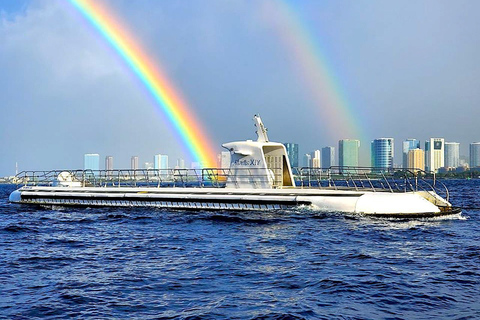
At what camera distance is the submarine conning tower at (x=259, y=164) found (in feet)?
98.7

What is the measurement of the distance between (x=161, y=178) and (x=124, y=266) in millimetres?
22544

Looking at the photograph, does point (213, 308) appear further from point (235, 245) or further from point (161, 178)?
point (161, 178)

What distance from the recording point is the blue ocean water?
981 cm

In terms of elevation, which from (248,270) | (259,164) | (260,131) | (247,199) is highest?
(260,131)

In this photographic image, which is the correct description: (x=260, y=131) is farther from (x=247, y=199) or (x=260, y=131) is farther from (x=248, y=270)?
(x=248, y=270)

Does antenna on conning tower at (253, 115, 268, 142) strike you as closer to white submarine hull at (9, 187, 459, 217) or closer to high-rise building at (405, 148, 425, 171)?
white submarine hull at (9, 187, 459, 217)

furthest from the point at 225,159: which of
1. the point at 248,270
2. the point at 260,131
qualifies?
the point at 248,270

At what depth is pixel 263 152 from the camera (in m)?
31.0

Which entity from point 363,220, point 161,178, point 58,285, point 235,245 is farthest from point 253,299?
point 161,178

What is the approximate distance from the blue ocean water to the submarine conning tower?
690 cm

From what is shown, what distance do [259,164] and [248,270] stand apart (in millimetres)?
17276

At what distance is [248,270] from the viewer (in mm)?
13062

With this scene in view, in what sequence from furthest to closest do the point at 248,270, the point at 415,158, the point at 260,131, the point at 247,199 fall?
the point at 415,158, the point at 260,131, the point at 247,199, the point at 248,270

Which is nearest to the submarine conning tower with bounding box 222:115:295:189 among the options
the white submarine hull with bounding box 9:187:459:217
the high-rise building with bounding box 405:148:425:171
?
the white submarine hull with bounding box 9:187:459:217
